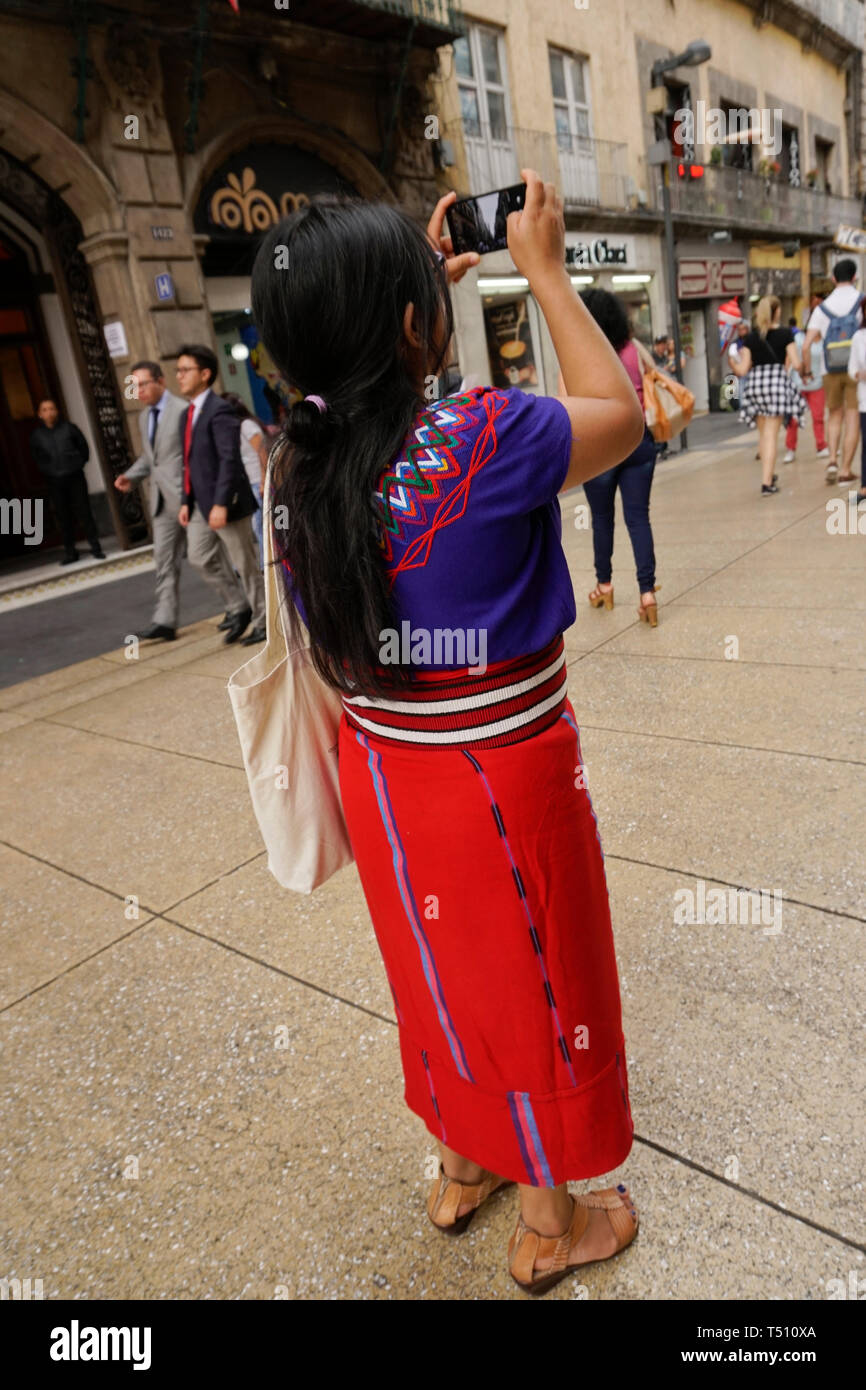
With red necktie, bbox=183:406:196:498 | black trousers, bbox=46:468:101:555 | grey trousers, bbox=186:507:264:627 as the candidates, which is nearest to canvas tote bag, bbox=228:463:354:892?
grey trousers, bbox=186:507:264:627

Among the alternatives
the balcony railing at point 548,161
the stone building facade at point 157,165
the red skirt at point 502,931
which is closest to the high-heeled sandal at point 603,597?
the red skirt at point 502,931

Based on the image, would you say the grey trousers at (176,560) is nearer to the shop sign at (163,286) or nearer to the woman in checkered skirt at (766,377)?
the shop sign at (163,286)

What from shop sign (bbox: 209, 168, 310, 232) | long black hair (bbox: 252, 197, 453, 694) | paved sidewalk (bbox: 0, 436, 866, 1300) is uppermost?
shop sign (bbox: 209, 168, 310, 232)

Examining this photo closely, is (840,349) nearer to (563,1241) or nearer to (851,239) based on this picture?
(851,239)

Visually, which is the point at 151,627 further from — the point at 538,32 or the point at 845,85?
the point at 845,85

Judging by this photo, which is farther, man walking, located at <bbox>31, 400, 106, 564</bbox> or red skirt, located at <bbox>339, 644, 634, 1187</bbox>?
man walking, located at <bbox>31, 400, 106, 564</bbox>

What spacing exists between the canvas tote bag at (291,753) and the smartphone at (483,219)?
2.11 ft

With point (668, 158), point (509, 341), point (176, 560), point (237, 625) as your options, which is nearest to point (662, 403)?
point (237, 625)

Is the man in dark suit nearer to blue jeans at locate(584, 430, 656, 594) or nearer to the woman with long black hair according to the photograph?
blue jeans at locate(584, 430, 656, 594)

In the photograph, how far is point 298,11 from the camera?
1133 cm

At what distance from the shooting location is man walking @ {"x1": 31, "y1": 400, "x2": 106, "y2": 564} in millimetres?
10312

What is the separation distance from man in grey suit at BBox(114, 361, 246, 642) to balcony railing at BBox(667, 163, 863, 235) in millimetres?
17169

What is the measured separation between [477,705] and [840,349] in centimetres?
787
